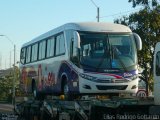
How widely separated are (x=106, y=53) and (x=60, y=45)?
3535mm

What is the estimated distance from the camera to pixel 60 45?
19.8 m

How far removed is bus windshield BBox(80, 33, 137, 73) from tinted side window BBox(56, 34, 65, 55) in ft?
6.35

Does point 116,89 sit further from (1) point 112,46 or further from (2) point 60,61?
(2) point 60,61

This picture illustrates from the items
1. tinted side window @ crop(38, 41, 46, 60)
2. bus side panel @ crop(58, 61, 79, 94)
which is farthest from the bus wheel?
tinted side window @ crop(38, 41, 46, 60)

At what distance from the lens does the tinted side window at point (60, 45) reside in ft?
63.4

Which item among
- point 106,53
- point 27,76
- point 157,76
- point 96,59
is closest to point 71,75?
point 96,59

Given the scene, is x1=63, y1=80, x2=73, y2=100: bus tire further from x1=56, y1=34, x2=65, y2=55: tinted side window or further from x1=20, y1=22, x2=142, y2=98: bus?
x1=56, y1=34, x2=65, y2=55: tinted side window

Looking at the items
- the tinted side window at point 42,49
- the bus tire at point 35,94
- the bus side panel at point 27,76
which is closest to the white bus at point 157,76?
the tinted side window at point 42,49

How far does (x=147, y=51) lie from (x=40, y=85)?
1154cm

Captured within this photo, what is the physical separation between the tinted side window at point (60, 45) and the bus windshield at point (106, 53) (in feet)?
6.35

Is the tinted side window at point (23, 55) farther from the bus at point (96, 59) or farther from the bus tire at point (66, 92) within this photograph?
the bus tire at point (66, 92)

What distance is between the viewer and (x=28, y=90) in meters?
26.7

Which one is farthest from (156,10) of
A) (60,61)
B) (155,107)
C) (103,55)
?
(155,107)

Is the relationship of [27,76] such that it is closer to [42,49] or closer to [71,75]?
[42,49]
